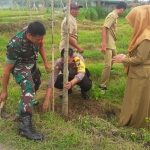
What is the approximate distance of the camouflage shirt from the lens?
10.4 ft

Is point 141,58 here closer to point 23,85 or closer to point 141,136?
point 141,136

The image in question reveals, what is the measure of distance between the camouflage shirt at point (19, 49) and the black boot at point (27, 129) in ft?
2.29

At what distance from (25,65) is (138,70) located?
1.51 metres

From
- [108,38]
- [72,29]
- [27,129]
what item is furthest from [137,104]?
[108,38]

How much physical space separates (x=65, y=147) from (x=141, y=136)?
1.01 metres

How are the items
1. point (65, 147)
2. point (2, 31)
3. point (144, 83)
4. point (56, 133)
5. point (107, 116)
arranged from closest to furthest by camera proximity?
point (65, 147), point (56, 133), point (144, 83), point (107, 116), point (2, 31)

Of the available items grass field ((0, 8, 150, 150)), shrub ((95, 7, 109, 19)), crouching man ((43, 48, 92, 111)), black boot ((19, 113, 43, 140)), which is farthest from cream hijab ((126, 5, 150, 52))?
shrub ((95, 7, 109, 19))

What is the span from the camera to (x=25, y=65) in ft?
11.1

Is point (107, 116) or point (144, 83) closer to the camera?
point (144, 83)

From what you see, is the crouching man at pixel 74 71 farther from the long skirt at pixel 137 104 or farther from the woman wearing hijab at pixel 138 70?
the long skirt at pixel 137 104

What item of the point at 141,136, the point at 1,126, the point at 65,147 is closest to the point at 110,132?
the point at 141,136

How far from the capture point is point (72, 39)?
443 cm

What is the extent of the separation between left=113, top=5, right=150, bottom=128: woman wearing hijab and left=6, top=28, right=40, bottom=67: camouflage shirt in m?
1.17

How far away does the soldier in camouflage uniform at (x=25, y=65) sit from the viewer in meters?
3.08
